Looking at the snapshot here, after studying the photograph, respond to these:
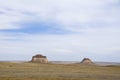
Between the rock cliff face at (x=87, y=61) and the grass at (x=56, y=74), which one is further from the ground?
the rock cliff face at (x=87, y=61)

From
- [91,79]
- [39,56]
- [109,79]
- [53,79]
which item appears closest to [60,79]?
[53,79]

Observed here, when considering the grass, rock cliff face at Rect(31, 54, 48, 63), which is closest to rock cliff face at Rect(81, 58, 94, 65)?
rock cliff face at Rect(31, 54, 48, 63)

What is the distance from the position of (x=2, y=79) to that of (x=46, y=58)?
3097 inches

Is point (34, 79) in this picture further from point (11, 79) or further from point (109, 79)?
point (109, 79)

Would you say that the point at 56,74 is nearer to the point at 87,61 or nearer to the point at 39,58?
the point at 39,58

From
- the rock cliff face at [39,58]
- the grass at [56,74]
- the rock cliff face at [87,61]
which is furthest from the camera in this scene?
the rock cliff face at [87,61]

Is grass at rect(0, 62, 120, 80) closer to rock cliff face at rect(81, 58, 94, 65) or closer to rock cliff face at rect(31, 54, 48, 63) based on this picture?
rock cliff face at rect(31, 54, 48, 63)

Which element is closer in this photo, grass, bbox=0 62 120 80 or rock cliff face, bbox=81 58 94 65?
grass, bbox=0 62 120 80

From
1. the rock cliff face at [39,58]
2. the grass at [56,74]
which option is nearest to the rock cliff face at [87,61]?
the rock cliff face at [39,58]

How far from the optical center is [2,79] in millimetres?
32688

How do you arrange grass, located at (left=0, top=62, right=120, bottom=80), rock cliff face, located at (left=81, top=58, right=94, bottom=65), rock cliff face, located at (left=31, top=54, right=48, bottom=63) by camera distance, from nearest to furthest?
grass, located at (left=0, top=62, right=120, bottom=80) < rock cliff face, located at (left=31, top=54, right=48, bottom=63) < rock cliff face, located at (left=81, top=58, right=94, bottom=65)

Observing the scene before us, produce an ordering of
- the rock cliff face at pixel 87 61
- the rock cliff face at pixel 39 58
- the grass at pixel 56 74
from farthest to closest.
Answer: the rock cliff face at pixel 87 61, the rock cliff face at pixel 39 58, the grass at pixel 56 74

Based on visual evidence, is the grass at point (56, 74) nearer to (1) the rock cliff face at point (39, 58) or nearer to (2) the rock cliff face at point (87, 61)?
(1) the rock cliff face at point (39, 58)

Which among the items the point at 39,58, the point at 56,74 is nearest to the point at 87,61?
the point at 39,58
